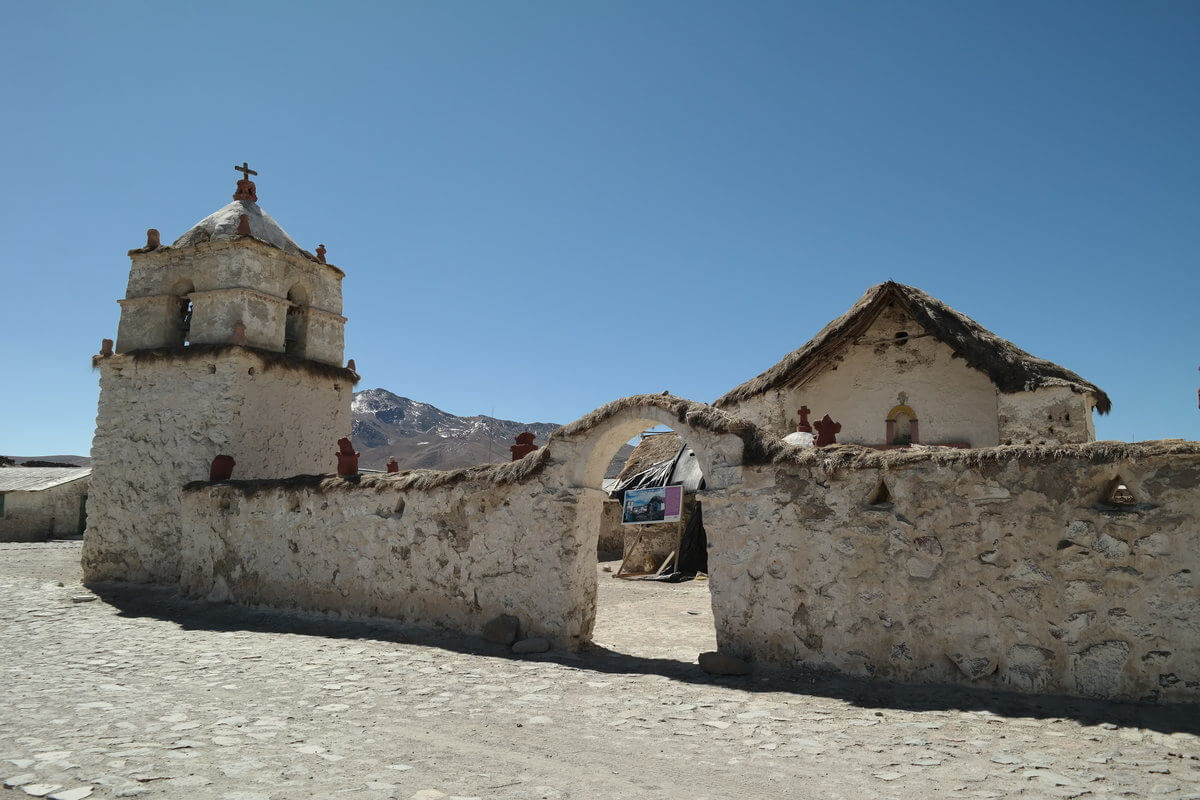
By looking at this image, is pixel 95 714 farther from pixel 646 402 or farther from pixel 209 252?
pixel 209 252

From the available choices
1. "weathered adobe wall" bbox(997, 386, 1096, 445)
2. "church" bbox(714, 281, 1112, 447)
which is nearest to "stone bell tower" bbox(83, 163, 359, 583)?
"church" bbox(714, 281, 1112, 447)

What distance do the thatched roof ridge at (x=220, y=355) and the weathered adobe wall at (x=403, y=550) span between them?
2.31 m

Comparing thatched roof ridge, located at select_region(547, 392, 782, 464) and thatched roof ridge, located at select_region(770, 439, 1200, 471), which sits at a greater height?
thatched roof ridge, located at select_region(547, 392, 782, 464)

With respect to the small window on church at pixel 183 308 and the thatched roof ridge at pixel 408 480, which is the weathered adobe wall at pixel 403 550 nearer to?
the thatched roof ridge at pixel 408 480

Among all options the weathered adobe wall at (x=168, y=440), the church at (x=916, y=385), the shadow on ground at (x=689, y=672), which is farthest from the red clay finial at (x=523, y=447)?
the weathered adobe wall at (x=168, y=440)

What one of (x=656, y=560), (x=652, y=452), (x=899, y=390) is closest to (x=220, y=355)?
(x=656, y=560)

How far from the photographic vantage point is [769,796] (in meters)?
4.13

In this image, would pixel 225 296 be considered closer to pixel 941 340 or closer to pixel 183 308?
pixel 183 308

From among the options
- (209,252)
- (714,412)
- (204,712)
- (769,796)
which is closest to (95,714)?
(204,712)

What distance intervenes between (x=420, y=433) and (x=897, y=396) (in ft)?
142

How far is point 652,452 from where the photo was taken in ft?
71.9

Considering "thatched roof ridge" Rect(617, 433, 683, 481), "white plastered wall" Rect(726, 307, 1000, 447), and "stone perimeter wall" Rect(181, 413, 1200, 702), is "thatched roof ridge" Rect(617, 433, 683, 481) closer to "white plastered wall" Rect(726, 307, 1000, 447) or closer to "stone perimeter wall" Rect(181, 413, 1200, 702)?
"white plastered wall" Rect(726, 307, 1000, 447)

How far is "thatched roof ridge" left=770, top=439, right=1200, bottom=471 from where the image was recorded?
217 inches

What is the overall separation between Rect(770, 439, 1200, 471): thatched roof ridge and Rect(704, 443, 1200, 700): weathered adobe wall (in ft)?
0.04
